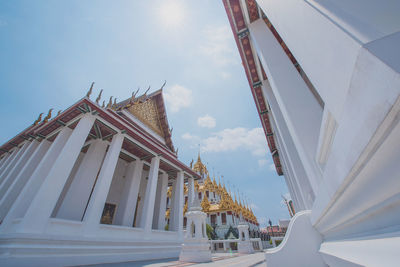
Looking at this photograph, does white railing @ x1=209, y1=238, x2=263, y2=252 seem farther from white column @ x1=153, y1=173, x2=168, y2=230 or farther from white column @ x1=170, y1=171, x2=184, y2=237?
white column @ x1=153, y1=173, x2=168, y2=230

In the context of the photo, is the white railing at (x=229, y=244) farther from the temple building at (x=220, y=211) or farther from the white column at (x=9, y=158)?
the white column at (x=9, y=158)

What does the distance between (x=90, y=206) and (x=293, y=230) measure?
482cm

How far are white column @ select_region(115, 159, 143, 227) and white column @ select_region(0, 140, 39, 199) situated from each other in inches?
150

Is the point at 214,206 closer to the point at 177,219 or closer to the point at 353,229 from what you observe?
the point at 177,219

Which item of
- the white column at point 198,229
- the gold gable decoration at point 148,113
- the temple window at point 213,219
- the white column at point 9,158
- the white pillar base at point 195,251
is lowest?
the white pillar base at point 195,251

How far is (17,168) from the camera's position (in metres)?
6.33

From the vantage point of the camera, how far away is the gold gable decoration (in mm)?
8469

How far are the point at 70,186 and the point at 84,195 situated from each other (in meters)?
0.52

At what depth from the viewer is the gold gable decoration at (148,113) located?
8469 millimetres

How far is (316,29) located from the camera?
0.54 metres

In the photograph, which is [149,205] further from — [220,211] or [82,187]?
[220,211]

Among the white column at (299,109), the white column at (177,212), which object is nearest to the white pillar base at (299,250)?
the white column at (299,109)

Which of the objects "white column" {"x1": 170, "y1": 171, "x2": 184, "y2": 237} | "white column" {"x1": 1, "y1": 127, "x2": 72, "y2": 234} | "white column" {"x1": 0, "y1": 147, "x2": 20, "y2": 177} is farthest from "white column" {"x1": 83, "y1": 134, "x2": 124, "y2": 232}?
"white column" {"x1": 0, "y1": 147, "x2": 20, "y2": 177}

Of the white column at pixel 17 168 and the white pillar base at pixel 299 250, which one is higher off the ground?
the white column at pixel 17 168
